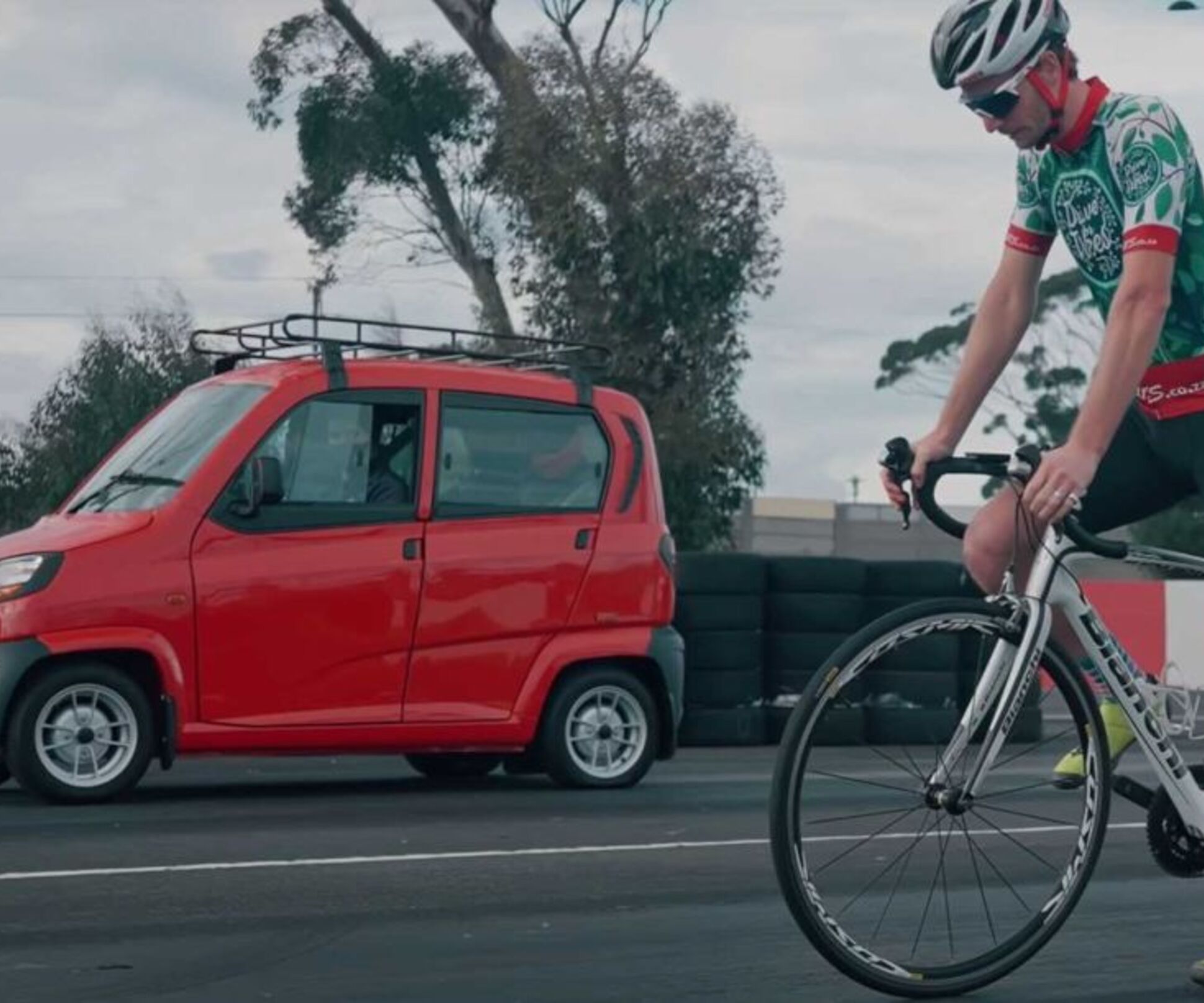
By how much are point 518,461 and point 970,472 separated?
21.5 feet

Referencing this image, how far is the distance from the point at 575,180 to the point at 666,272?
6.69 ft

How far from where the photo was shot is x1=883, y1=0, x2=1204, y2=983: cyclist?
4.99 meters

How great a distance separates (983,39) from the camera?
5.00 m

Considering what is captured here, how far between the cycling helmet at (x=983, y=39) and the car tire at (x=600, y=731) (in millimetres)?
6595

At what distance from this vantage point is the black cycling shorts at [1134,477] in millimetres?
5305

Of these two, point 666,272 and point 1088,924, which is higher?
point 666,272

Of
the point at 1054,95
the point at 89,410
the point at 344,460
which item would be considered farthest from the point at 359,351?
the point at 89,410

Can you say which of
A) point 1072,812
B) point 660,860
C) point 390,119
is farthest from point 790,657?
point 390,119

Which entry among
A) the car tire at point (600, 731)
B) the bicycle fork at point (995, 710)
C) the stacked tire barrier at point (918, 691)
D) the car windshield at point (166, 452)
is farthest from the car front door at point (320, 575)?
the bicycle fork at point (995, 710)

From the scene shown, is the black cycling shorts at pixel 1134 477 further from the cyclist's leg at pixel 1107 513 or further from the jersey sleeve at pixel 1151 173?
the jersey sleeve at pixel 1151 173

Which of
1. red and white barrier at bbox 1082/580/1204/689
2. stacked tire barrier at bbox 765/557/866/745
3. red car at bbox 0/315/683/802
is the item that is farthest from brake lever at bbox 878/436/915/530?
stacked tire barrier at bbox 765/557/866/745

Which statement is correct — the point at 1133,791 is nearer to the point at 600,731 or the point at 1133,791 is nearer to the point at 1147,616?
the point at 600,731

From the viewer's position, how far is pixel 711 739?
14.9 meters

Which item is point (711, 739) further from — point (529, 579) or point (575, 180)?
point (575, 180)
